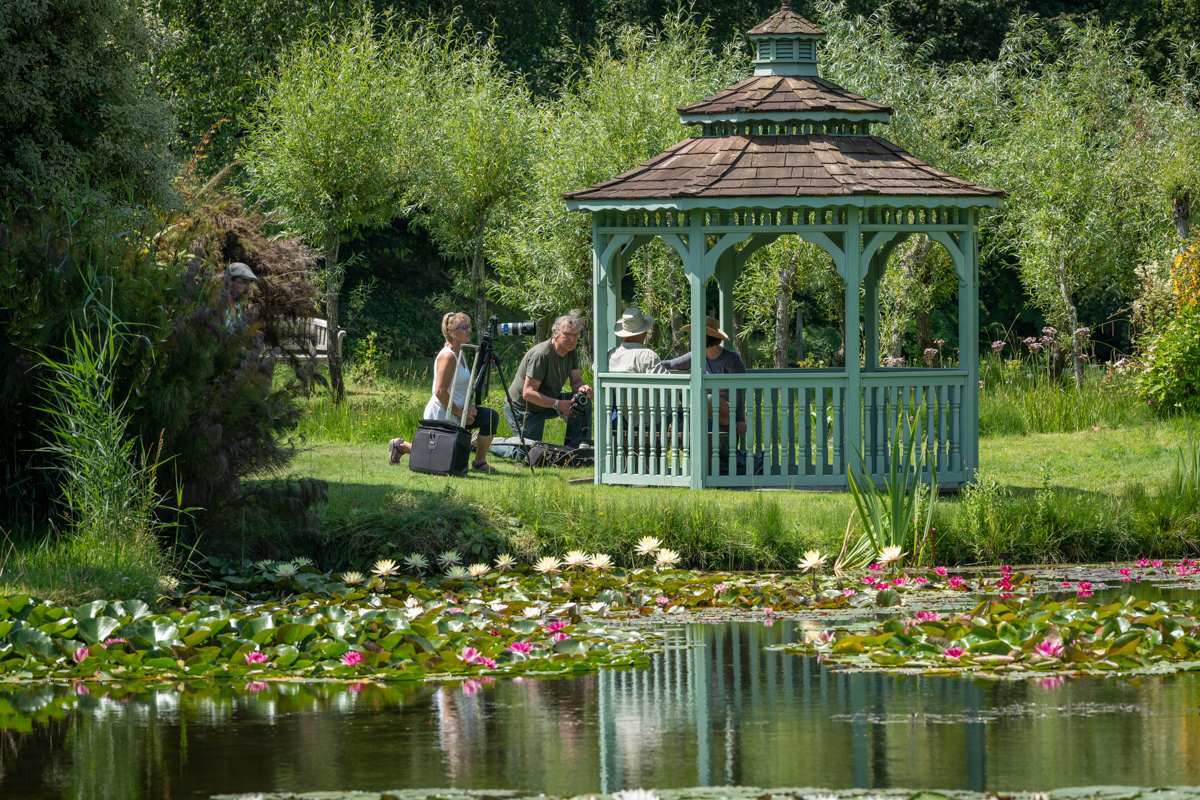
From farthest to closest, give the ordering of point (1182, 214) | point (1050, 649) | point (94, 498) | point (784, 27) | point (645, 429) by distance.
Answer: point (1182, 214) → point (784, 27) → point (645, 429) → point (94, 498) → point (1050, 649)

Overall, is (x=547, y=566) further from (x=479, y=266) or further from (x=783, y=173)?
(x=479, y=266)

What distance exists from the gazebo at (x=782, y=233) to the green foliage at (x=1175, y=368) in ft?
18.0

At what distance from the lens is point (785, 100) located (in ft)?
39.3

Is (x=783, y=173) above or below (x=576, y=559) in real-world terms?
above

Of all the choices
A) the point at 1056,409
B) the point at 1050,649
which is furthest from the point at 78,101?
the point at 1056,409

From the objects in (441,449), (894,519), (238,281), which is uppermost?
(238,281)

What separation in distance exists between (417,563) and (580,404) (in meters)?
4.21

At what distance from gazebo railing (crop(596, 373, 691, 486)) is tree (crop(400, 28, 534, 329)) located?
10650 mm

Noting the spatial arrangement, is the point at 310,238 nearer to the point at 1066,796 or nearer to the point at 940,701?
the point at 940,701

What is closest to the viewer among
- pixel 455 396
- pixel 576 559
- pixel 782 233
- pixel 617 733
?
pixel 617 733

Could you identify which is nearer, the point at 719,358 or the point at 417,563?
the point at 417,563

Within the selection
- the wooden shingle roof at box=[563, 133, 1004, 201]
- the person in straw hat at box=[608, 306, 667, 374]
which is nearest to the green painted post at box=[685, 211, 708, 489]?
the wooden shingle roof at box=[563, 133, 1004, 201]

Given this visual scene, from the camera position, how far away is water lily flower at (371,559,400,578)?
840 centimetres

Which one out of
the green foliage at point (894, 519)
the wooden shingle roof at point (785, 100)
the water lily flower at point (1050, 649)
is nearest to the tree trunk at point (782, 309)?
the wooden shingle roof at point (785, 100)
